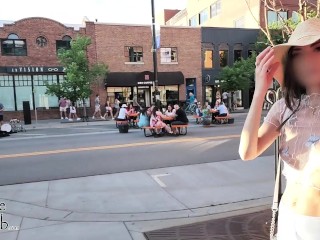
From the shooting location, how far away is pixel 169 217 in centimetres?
468

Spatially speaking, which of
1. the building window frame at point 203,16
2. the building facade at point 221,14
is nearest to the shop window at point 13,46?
the building facade at point 221,14

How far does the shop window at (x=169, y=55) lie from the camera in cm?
2797

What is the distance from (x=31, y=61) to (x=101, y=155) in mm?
17792

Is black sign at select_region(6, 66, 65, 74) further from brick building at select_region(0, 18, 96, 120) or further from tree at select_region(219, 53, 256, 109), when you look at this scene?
tree at select_region(219, 53, 256, 109)

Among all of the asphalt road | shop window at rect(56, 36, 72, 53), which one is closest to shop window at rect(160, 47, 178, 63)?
shop window at rect(56, 36, 72, 53)

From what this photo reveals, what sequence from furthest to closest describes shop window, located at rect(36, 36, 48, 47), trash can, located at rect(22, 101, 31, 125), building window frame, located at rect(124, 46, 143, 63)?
building window frame, located at rect(124, 46, 143, 63)
shop window, located at rect(36, 36, 48, 47)
trash can, located at rect(22, 101, 31, 125)

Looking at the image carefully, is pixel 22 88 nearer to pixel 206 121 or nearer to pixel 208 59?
pixel 206 121

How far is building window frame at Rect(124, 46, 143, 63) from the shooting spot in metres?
26.8

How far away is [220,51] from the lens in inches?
1185

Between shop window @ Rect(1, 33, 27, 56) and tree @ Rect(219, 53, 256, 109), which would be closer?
shop window @ Rect(1, 33, 27, 56)

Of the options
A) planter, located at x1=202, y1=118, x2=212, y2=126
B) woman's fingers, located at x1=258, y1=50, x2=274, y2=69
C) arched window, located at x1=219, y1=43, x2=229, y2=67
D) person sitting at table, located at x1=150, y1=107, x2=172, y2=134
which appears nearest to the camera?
woman's fingers, located at x1=258, y1=50, x2=274, y2=69

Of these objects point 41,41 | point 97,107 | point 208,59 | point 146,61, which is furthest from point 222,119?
point 41,41

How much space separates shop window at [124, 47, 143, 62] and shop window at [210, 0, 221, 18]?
52.7 feet

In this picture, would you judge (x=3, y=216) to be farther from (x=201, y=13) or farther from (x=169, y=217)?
(x=201, y=13)
